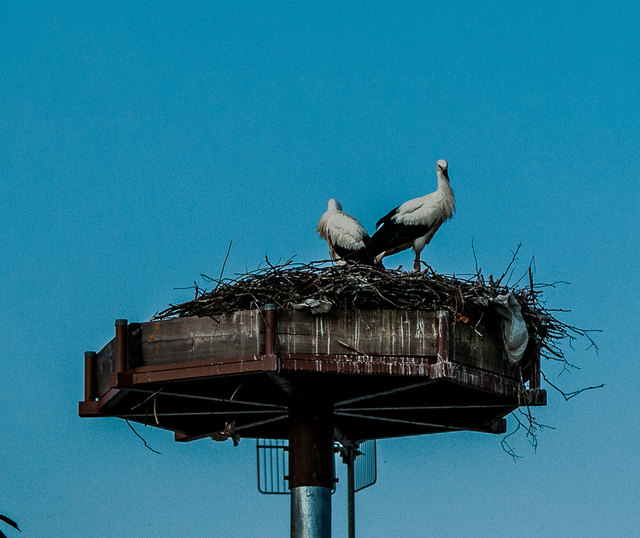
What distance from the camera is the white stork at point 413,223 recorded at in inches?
613

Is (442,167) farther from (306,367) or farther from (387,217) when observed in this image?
(306,367)

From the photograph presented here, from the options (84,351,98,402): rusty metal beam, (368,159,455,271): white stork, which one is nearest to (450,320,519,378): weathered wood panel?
(368,159,455,271): white stork

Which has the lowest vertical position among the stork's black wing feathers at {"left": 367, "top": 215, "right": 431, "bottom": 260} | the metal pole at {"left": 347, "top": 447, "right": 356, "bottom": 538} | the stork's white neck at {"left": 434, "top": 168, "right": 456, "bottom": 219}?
the metal pole at {"left": 347, "top": 447, "right": 356, "bottom": 538}

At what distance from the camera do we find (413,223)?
15.7 metres

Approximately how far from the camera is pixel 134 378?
11844 mm

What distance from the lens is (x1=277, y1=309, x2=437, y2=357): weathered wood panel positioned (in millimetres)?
11367

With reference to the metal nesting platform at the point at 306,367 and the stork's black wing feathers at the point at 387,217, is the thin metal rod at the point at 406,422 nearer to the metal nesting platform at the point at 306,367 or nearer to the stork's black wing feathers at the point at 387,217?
the metal nesting platform at the point at 306,367

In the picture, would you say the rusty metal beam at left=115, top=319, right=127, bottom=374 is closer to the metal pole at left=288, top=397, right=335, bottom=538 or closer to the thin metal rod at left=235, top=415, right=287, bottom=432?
the metal pole at left=288, top=397, right=335, bottom=538

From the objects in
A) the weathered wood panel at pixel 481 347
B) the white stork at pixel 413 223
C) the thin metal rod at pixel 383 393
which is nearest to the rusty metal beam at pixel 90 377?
the thin metal rod at pixel 383 393

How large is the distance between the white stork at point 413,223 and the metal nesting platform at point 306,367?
2.76 meters

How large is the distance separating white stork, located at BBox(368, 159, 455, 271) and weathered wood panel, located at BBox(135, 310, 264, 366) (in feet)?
14.1

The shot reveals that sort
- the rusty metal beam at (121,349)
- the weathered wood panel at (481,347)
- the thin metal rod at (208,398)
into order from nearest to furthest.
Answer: the weathered wood panel at (481,347), the rusty metal beam at (121,349), the thin metal rod at (208,398)

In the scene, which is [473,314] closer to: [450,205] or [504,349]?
[504,349]

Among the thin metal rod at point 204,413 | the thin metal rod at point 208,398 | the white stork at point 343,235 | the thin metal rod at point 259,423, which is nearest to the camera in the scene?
the thin metal rod at point 208,398
